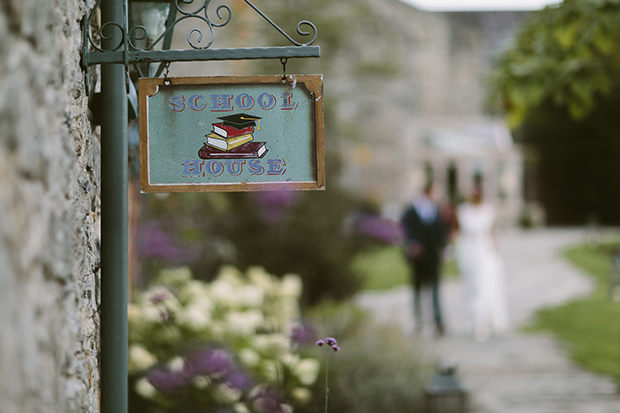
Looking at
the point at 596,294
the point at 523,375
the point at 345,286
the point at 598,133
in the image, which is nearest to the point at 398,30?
the point at 598,133

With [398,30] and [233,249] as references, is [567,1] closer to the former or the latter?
[233,249]

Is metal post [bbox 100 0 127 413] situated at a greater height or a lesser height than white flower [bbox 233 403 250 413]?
greater

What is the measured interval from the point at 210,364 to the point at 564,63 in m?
2.94

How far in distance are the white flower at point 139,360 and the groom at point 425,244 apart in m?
4.53

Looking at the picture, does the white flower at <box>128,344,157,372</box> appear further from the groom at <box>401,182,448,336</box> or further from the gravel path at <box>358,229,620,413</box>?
the groom at <box>401,182,448,336</box>

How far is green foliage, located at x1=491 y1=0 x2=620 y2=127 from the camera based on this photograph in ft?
10.9

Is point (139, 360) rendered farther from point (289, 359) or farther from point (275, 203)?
point (275, 203)

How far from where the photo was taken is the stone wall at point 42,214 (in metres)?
1.20

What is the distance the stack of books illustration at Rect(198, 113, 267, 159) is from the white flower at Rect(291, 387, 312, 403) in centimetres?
194

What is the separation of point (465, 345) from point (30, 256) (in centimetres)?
655

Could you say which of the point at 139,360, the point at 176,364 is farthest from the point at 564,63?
the point at 139,360

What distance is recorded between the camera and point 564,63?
3969mm

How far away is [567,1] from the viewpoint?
3617 mm

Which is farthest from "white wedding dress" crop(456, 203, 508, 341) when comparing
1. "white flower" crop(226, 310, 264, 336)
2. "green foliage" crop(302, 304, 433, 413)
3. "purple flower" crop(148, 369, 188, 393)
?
"purple flower" crop(148, 369, 188, 393)
